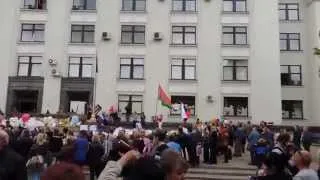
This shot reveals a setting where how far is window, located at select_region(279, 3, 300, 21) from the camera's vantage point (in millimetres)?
44156

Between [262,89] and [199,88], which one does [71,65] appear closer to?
[199,88]

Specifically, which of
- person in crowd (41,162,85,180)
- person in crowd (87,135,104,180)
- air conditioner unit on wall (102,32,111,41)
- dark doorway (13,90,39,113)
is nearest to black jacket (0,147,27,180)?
person in crowd (41,162,85,180)

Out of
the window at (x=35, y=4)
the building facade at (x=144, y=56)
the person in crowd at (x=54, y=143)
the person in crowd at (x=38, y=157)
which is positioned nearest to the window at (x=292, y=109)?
the building facade at (x=144, y=56)

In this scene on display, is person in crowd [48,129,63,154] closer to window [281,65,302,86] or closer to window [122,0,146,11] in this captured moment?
window [122,0,146,11]

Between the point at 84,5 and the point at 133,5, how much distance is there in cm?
434

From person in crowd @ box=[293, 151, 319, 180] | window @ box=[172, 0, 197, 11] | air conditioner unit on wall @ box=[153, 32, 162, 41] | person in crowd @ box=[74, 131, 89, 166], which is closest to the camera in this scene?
person in crowd @ box=[293, 151, 319, 180]

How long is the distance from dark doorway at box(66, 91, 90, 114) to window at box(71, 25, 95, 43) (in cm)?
457

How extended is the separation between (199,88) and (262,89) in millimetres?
5295

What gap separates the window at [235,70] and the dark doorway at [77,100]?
39.2 ft

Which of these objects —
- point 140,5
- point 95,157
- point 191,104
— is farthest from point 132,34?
point 95,157

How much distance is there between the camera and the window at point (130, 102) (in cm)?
3834

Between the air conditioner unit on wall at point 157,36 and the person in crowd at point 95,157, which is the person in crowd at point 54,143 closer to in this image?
the person in crowd at point 95,157

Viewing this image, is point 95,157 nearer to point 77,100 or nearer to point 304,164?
point 304,164

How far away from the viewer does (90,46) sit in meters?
39.3
